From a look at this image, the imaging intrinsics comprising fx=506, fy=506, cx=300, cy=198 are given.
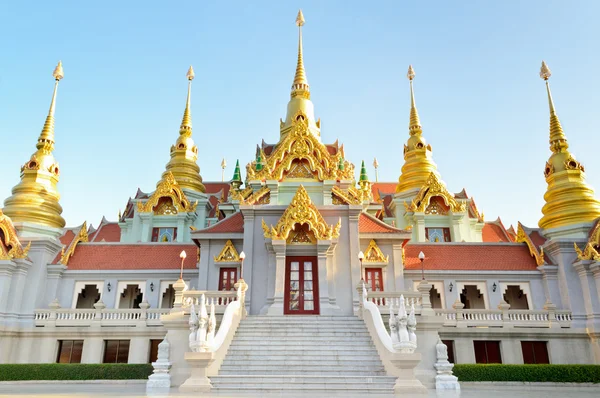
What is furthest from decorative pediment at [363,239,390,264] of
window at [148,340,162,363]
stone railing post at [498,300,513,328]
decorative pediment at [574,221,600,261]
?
window at [148,340,162,363]

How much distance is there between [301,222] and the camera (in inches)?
771

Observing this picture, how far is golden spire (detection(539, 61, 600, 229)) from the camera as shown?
24875mm

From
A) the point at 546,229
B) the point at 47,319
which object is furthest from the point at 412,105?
the point at 47,319

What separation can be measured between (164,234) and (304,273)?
51.3ft

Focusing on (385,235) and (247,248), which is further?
(385,235)

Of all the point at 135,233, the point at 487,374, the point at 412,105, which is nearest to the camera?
the point at 487,374

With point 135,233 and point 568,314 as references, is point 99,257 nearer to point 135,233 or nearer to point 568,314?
point 135,233

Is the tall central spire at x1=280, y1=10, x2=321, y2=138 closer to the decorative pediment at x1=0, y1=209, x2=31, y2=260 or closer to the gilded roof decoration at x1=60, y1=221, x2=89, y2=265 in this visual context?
the gilded roof decoration at x1=60, y1=221, x2=89, y2=265

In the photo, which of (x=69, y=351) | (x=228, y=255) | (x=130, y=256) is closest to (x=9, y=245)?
(x=69, y=351)

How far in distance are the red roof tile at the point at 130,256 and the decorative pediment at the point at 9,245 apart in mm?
2572

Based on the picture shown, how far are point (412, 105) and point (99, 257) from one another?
2659 centimetres

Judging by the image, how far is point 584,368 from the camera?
16.2 metres

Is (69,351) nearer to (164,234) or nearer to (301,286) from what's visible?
(301,286)

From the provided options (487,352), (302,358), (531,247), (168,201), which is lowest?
(302,358)
